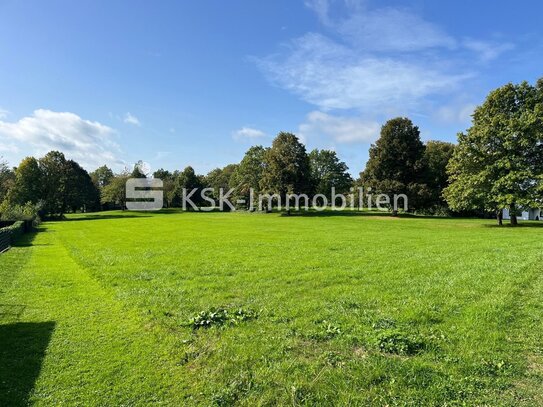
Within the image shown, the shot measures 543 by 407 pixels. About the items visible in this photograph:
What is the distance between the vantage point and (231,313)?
7133mm

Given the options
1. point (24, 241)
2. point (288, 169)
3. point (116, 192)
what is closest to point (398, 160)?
point (288, 169)

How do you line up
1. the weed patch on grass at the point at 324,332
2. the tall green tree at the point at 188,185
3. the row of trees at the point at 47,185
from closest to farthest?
1. the weed patch on grass at the point at 324,332
2. the row of trees at the point at 47,185
3. the tall green tree at the point at 188,185

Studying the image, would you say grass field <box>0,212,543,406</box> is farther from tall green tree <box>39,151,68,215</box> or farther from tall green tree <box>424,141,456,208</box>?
tall green tree <box>39,151,68,215</box>

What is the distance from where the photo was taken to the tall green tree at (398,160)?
48750 millimetres

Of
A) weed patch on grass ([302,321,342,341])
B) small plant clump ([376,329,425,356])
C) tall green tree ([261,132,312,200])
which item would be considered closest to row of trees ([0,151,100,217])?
tall green tree ([261,132,312,200])

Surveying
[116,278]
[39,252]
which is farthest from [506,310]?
[39,252]

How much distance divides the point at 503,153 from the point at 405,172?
1767cm

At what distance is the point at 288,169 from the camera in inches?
2158

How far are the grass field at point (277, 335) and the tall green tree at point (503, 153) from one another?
2269 cm

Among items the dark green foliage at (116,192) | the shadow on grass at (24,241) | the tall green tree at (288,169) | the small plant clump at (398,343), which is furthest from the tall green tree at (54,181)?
the small plant clump at (398,343)

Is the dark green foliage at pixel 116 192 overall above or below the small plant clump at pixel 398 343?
above

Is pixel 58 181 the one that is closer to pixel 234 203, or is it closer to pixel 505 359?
pixel 234 203

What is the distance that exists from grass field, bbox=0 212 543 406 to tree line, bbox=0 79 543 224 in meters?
23.5

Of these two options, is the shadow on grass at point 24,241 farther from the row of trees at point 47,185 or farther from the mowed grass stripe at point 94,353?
the row of trees at point 47,185
